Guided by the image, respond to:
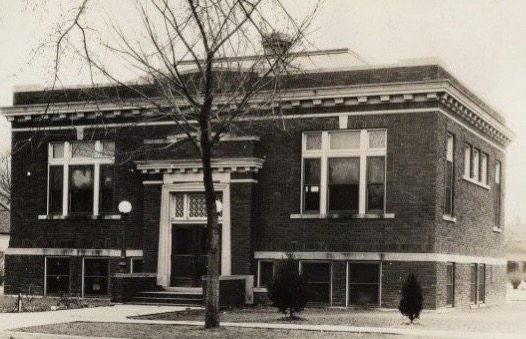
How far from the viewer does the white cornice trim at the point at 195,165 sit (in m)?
25.6

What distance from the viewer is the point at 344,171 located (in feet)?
82.9

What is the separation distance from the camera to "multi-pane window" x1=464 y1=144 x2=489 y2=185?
27938 millimetres

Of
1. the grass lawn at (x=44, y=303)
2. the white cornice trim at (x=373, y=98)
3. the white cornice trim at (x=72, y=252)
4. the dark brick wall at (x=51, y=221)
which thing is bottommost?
the grass lawn at (x=44, y=303)

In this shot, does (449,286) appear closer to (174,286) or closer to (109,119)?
(174,286)

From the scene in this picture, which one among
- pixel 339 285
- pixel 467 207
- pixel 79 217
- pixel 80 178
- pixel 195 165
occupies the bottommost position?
pixel 339 285

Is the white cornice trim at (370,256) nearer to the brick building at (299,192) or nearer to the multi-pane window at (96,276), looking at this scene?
the brick building at (299,192)

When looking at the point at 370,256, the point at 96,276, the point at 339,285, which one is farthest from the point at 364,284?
the point at 96,276

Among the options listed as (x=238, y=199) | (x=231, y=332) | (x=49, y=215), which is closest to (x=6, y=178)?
(x=49, y=215)

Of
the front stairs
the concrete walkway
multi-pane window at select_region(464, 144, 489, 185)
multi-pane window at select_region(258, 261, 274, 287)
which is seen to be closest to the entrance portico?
multi-pane window at select_region(258, 261, 274, 287)

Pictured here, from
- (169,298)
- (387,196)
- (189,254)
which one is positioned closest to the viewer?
(169,298)

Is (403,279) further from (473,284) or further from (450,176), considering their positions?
(473,284)

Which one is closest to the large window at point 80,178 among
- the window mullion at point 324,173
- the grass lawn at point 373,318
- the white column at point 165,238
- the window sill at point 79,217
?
the window sill at point 79,217

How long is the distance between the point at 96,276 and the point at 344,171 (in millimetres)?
9532

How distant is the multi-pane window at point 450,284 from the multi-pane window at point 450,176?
1689 millimetres
